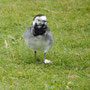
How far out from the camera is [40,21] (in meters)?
5.33

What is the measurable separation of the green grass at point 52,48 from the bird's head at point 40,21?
0.84 metres

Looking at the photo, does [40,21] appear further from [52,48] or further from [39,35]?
[52,48]

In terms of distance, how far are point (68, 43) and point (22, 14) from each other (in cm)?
237

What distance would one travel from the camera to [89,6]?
10070mm

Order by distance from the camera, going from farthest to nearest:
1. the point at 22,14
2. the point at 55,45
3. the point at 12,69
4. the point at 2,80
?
the point at 22,14, the point at 55,45, the point at 12,69, the point at 2,80

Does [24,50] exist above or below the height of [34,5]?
below

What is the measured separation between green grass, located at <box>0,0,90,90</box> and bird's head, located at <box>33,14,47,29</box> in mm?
842

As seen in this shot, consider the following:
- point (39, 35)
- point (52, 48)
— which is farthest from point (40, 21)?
point (52, 48)

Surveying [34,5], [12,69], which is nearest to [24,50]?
[12,69]

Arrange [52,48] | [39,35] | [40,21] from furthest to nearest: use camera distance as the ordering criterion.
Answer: [52,48], [39,35], [40,21]

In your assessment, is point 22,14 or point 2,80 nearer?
point 2,80

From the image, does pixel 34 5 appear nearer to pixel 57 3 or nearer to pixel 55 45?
pixel 57 3

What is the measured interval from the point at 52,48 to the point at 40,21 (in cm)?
154

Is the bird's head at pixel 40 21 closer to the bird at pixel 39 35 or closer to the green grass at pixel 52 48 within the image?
the bird at pixel 39 35
